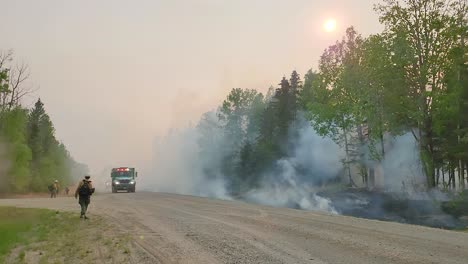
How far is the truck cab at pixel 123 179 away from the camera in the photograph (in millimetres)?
53969

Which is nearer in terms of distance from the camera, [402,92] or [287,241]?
[287,241]

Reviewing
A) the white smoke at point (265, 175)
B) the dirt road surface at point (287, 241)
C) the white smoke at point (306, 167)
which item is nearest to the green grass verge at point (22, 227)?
the dirt road surface at point (287, 241)

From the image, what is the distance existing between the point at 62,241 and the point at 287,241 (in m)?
7.16

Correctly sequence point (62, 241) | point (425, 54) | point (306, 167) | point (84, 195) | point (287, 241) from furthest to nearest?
point (306, 167) < point (425, 54) < point (84, 195) < point (62, 241) < point (287, 241)

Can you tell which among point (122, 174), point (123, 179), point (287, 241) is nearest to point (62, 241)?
point (287, 241)

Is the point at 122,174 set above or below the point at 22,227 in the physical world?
above

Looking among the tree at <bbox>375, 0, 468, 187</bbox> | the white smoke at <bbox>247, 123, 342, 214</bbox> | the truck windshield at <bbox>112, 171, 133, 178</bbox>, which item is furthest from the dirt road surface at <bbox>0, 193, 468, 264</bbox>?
the white smoke at <bbox>247, 123, 342, 214</bbox>

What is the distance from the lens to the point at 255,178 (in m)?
61.3

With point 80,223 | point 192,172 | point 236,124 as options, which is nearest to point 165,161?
point 192,172

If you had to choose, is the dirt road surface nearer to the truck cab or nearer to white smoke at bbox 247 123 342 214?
the truck cab

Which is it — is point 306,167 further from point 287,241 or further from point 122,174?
point 287,241

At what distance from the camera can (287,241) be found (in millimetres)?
13688

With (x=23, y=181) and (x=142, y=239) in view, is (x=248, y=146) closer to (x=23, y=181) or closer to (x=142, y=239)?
(x=23, y=181)

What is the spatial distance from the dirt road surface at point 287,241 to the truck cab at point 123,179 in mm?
34159
